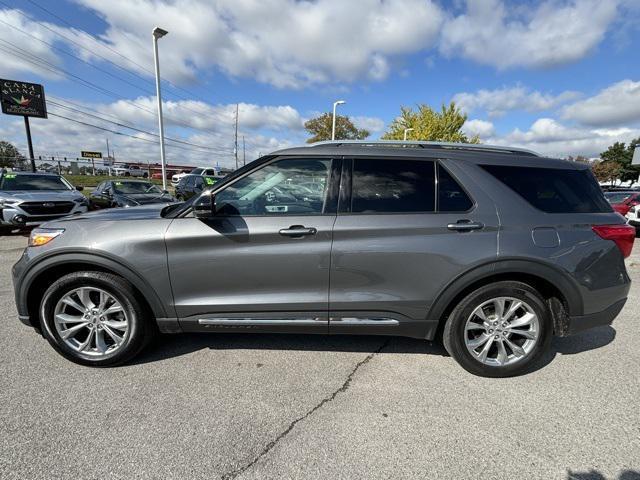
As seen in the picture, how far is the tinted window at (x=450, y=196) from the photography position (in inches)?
104

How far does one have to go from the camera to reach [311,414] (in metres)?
2.33

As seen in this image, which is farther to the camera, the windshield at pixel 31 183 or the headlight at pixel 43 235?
the windshield at pixel 31 183

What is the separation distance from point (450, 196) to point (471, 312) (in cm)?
94

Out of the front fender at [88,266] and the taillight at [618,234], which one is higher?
the taillight at [618,234]

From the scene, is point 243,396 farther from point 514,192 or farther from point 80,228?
point 514,192

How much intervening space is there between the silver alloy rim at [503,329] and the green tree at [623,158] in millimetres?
67154

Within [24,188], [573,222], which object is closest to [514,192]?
[573,222]

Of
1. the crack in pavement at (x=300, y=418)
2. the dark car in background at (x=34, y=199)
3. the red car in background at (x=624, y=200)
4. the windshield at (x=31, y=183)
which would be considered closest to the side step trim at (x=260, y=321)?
the crack in pavement at (x=300, y=418)

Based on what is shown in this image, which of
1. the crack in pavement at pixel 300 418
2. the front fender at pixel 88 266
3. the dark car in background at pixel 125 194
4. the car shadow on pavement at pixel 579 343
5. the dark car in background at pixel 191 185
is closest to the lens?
the crack in pavement at pixel 300 418

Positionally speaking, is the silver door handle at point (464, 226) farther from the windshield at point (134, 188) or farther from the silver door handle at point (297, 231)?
the windshield at point (134, 188)

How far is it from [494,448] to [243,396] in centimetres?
169

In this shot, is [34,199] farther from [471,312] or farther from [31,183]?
[471,312]

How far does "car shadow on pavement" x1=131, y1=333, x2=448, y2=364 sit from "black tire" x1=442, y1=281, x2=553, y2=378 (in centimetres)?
40

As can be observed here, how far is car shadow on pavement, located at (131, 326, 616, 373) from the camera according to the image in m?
3.13
